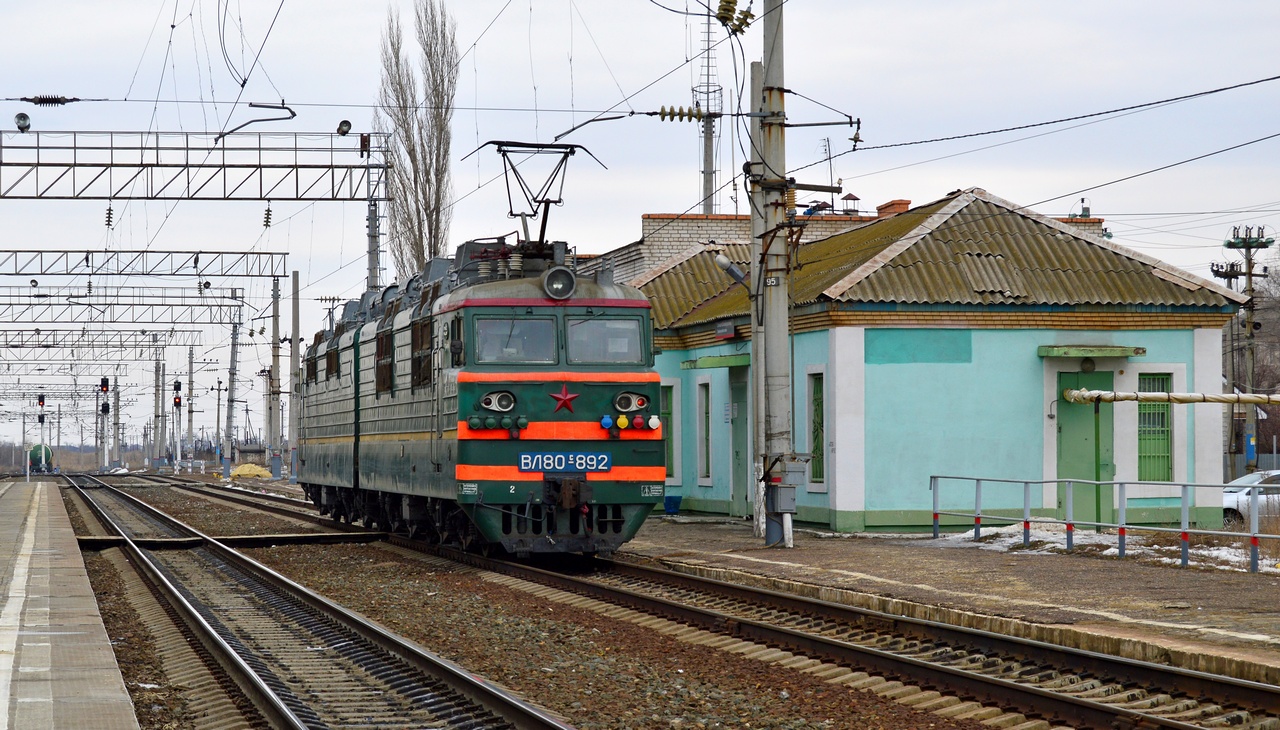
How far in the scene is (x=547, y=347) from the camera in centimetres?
1614

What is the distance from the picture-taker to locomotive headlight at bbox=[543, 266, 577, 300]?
1625 centimetres

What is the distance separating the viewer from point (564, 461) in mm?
15766

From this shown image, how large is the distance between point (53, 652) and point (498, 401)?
6.64 meters

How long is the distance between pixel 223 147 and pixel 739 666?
25.5 m

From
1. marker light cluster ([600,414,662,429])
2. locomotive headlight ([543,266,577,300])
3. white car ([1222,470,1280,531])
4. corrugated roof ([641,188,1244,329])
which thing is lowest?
white car ([1222,470,1280,531])

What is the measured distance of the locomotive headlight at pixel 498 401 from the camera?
15.6 metres

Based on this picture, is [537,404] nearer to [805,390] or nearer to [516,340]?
[516,340]

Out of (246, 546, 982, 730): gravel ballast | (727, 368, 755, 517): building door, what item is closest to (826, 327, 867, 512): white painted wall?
(727, 368, 755, 517): building door

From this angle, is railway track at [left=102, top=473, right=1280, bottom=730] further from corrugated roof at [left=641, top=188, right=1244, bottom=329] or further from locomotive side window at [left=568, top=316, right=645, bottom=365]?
corrugated roof at [left=641, top=188, right=1244, bottom=329]

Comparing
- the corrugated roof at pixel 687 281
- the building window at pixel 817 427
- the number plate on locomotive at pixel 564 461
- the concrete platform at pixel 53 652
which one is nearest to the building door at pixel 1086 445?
the building window at pixel 817 427

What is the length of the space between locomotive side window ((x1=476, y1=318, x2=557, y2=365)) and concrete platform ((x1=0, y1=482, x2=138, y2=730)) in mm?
4792

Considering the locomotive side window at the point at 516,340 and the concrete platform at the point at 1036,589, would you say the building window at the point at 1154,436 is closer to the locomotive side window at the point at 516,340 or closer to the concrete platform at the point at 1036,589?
the concrete platform at the point at 1036,589

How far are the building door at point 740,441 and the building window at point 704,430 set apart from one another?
1.15m

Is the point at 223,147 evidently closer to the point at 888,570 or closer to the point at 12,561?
the point at 12,561
